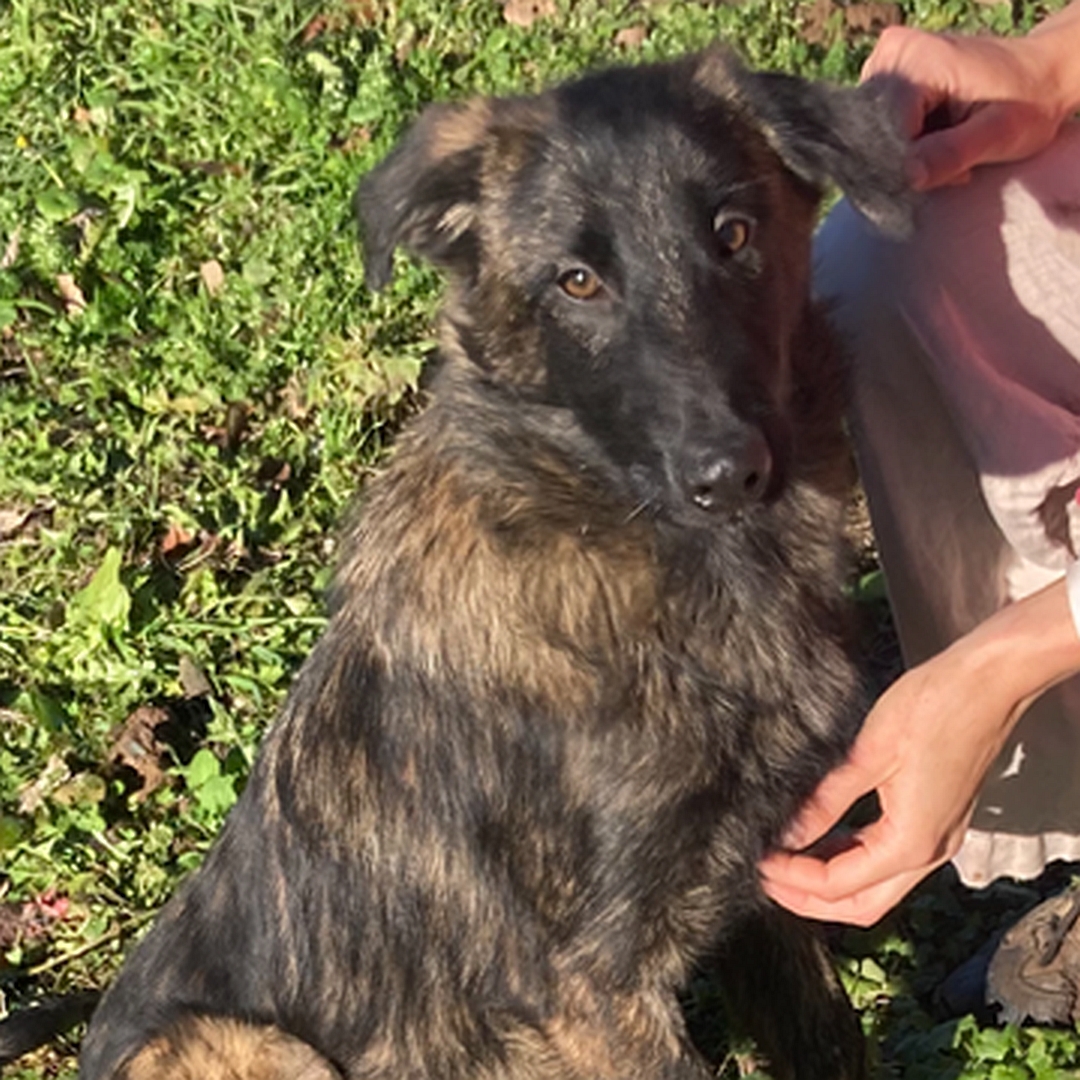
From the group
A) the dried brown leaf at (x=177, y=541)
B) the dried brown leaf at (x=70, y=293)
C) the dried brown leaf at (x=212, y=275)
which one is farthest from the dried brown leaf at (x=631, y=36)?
the dried brown leaf at (x=177, y=541)

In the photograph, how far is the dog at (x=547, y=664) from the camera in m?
3.28

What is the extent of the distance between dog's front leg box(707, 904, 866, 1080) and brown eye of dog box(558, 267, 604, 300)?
1359 mm

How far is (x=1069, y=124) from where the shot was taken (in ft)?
12.6

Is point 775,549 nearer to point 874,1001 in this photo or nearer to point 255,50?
point 874,1001

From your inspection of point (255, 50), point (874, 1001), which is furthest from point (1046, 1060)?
point (255, 50)

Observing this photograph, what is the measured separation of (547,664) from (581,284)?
27.3 inches

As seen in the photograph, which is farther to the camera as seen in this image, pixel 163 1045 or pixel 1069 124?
pixel 1069 124

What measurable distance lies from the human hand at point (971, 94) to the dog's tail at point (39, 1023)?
2.57 m

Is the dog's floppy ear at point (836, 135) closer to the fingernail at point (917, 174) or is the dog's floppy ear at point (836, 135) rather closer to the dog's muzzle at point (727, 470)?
the fingernail at point (917, 174)

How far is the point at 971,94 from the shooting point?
11.8 ft

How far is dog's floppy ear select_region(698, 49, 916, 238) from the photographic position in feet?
10.8

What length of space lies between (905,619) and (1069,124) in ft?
3.57

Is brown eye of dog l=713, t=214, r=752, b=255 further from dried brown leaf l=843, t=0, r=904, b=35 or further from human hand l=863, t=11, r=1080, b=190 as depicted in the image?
dried brown leaf l=843, t=0, r=904, b=35

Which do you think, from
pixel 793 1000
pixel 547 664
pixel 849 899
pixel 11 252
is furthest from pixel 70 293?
pixel 849 899
